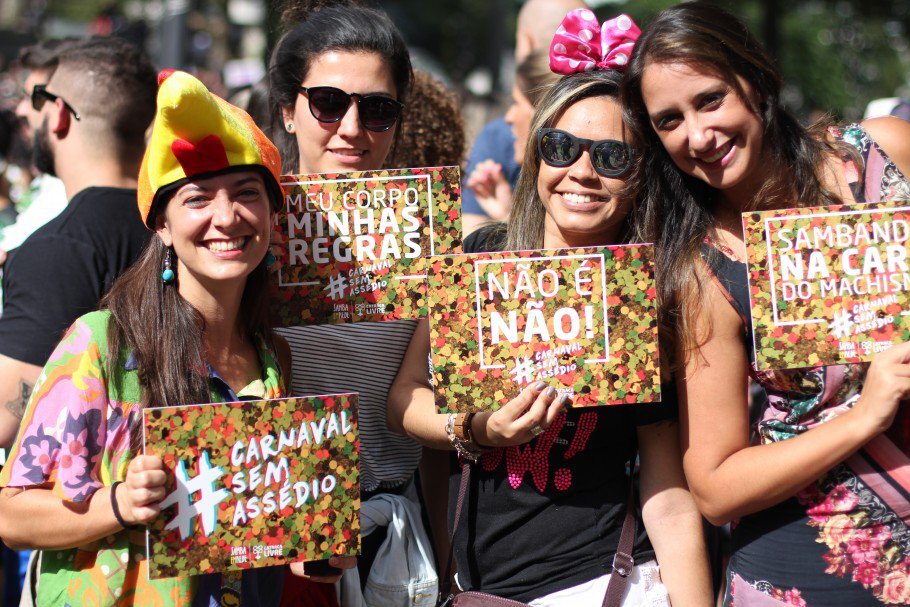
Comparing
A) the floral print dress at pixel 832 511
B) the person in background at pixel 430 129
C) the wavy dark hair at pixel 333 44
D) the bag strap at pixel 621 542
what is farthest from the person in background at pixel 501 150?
the floral print dress at pixel 832 511

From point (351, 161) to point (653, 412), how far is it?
1.33 metres

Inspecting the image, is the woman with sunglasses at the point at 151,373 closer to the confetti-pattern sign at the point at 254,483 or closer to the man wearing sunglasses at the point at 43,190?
the confetti-pattern sign at the point at 254,483

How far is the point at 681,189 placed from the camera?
3.05m

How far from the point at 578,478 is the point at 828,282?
89 cm

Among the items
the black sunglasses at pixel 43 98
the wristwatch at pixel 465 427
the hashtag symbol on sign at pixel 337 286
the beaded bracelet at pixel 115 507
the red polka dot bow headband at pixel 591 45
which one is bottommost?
the beaded bracelet at pixel 115 507

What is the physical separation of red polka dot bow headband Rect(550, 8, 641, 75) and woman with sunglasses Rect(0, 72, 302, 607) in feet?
3.18

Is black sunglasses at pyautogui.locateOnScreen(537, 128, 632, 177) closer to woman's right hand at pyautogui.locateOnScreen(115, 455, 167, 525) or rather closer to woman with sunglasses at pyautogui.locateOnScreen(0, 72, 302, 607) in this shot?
woman with sunglasses at pyautogui.locateOnScreen(0, 72, 302, 607)

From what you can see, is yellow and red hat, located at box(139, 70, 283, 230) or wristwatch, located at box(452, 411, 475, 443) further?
wristwatch, located at box(452, 411, 475, 443)

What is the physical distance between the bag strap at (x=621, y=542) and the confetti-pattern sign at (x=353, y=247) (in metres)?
0.54

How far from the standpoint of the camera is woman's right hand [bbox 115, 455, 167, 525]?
246cm

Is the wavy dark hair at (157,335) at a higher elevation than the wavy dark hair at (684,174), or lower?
lower

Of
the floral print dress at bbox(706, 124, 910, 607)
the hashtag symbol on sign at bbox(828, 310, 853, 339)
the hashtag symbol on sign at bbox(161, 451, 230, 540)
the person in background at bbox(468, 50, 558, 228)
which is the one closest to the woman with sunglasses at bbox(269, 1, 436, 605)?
the hashtag symbol on sign at bbox(161, 451, 230, 540)

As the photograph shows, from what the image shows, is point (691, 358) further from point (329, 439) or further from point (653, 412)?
point (329, 439)

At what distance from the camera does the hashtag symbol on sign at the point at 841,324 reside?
2.67 metres
